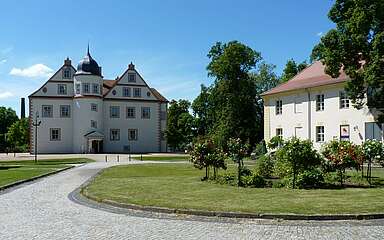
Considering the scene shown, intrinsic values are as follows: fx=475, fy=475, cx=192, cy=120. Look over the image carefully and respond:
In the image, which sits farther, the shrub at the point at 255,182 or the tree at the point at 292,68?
the tree at the point at 292,68

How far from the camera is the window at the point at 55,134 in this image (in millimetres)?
70950

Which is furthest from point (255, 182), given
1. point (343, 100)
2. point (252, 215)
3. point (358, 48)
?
point (343, 100)

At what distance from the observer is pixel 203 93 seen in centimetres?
7494

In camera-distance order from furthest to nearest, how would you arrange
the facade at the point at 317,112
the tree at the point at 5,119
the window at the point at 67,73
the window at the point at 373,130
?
1. the tree at the point at 5,119
2. the window at the point at 67,73
3. the facade at the point at 317,112
4. the window at the point at 373,130

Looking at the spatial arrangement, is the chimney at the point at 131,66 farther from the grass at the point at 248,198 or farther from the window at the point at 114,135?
the grass at the point at 248,198

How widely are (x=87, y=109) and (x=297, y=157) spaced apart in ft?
186

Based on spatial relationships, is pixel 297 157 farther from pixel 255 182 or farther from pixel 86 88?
pixel 86 88

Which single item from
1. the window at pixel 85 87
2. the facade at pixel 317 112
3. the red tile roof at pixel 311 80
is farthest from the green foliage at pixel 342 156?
the window at pixel 85 87

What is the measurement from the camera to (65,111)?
72000 mm

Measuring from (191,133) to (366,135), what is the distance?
54.2 m

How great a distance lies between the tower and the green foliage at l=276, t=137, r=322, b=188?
178ft

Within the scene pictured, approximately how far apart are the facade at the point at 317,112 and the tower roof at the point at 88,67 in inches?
1236

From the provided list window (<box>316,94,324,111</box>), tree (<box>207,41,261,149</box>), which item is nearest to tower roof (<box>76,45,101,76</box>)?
tree (<box>207,41,261,149</box>)

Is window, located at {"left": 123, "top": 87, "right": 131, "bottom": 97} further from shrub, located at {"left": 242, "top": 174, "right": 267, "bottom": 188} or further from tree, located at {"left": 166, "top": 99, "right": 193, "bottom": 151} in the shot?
shrub, located at {"left": 242, "top": 174, "right": 267, "bottom": 188}
